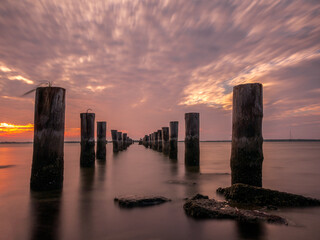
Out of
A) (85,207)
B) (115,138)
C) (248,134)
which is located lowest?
(85,207)

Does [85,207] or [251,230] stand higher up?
[251,230]

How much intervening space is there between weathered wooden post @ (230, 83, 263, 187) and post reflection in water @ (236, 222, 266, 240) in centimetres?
189

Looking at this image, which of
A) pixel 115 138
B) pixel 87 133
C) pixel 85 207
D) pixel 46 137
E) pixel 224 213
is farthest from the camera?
pixel 115 138

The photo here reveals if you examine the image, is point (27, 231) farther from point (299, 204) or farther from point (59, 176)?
point (299, 204)

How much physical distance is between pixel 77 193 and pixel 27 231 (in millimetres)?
2276

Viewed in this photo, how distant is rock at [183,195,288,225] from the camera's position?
10.2 feet

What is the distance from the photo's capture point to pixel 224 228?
2943 millimetres

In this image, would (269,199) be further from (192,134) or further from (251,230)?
(192,134)

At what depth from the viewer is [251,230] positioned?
2854 mm

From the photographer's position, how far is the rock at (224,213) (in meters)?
3.12

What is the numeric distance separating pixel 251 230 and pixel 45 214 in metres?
3.01

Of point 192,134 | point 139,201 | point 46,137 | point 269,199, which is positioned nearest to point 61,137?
point 46,137

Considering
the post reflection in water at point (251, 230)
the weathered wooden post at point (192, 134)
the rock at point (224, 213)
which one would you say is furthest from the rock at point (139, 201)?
the weathered wooden post at point (192, 134)

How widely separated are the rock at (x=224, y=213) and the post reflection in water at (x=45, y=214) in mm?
1846
